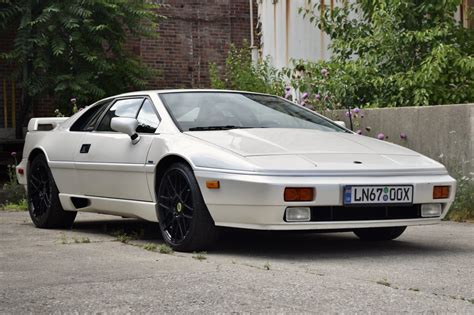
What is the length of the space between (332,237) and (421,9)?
541cm

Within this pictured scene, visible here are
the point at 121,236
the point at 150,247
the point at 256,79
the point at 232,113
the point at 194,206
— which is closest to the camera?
the point at 194,206

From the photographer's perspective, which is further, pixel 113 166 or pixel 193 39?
pixel 193 39

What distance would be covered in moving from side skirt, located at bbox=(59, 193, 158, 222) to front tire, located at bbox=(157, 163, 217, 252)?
19 centimetres

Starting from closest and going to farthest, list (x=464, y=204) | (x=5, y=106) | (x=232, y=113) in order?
(x=232, y=113) → (x=464, y=204) → (x=5, y=106)

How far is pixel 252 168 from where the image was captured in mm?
5988

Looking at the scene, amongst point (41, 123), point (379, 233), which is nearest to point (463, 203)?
point (379, 233)

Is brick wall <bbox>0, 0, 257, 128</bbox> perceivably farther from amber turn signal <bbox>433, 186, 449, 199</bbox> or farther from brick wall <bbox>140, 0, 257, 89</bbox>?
amber turn signal <bbox>433, 186, 449, 199</bbox>

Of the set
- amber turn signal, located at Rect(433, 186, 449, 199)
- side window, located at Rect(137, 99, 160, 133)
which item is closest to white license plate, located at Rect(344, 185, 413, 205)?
amber turn signal, located at Rect(433, 186, 449, 199)

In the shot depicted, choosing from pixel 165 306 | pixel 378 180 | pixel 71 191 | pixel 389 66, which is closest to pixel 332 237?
pixel 378 180

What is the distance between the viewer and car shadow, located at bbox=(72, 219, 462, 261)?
642 cm

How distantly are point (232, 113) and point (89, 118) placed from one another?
173cm

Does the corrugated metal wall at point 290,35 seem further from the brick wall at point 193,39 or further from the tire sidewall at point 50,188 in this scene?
the tire sidewall at point 50,188

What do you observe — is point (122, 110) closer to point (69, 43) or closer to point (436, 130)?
point (436, 130)

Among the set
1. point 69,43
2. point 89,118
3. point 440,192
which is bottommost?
point 440,192
